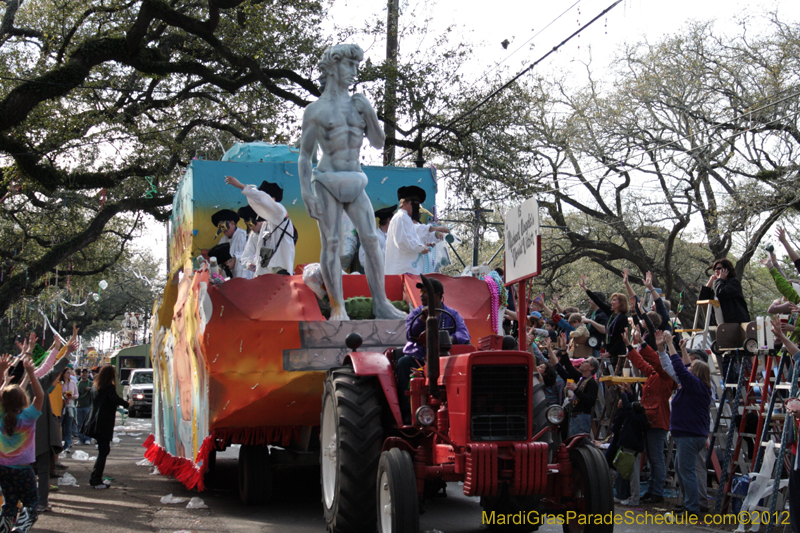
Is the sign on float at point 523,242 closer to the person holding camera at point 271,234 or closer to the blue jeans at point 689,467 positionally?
the blue jeans at point 689,467

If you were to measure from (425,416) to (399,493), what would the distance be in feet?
1.92

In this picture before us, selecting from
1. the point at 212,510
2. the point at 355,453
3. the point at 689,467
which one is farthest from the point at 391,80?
the point at 355,453

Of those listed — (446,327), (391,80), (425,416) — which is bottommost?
(425,416)

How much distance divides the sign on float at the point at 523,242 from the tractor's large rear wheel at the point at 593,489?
48.5 inches

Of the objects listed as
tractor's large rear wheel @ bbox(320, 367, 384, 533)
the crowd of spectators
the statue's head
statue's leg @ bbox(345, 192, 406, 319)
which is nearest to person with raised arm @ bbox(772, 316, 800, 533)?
the crowd of spectators

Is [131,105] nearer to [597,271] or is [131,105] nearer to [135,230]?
[135,230]

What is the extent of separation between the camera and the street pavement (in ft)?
25.0

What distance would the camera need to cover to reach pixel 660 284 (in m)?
28.4

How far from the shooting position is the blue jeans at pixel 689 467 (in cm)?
796

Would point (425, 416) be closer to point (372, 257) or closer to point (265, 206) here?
point (372, 257)

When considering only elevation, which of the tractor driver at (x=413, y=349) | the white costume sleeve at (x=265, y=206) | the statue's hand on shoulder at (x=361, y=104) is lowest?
the tractor driver at (x=413, y=349)

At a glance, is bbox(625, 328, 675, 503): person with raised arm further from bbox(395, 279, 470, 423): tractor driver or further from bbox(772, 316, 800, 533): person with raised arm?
bbox(395, 279, 470, 423): tractor driver

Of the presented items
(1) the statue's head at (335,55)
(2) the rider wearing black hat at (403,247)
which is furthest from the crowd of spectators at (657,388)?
(1) the statue's head at (335,55)

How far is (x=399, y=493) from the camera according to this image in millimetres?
5277
